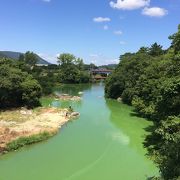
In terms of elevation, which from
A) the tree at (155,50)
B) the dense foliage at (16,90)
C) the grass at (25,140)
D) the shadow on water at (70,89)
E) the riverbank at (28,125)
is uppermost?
the tree at (155,50)

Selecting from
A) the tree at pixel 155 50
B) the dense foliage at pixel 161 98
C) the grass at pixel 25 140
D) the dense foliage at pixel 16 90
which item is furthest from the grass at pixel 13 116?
the tree at pixel 155 50

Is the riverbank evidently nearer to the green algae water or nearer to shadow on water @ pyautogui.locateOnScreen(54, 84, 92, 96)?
the green algae water

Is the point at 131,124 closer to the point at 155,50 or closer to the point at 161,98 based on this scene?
the point at 161,98

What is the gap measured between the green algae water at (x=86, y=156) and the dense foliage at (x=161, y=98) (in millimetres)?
1576

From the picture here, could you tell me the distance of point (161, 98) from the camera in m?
24.1

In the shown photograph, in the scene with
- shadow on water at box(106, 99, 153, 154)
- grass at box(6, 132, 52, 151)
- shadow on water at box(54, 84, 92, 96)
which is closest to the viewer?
grass at box(6, 132, 52, 151)

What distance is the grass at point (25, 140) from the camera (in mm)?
25467

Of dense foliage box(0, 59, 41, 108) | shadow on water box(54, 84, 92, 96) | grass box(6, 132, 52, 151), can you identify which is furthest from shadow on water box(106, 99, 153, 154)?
shadow on water box(54, 84, 92, 96)

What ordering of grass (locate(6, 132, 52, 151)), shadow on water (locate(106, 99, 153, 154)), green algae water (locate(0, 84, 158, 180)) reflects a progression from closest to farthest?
1. green algae water (locate(0, 84, 158, 180))
2. grass (locate(6, 132, 52, 151))
3. shadow on water (locate(106, 99, 153, 154))

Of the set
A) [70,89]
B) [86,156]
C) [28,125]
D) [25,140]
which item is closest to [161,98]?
[86,156]

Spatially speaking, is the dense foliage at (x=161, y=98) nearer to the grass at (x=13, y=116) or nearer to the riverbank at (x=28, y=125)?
the riverbank at (x=28, y=125)

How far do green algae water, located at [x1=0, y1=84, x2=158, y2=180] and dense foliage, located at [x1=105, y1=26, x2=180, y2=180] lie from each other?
1.58 metres

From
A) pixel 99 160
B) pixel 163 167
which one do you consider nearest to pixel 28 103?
pixel 99 160

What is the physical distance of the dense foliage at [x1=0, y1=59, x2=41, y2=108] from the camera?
1680 inches
